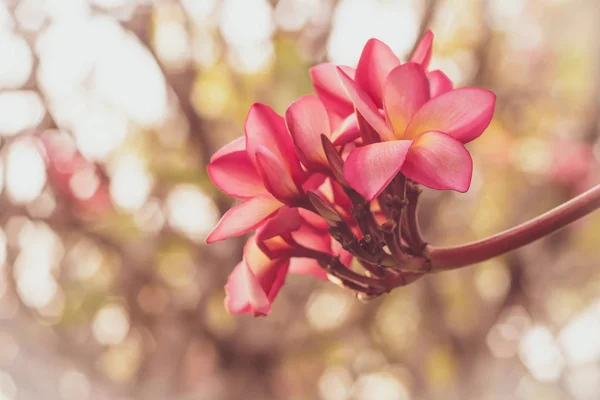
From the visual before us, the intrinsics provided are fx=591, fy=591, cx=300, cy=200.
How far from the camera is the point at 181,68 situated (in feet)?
5.13

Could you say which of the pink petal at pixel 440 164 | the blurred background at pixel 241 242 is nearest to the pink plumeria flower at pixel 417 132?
the pink petal at pixel 440 164

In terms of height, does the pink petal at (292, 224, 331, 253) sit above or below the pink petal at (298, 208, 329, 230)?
below

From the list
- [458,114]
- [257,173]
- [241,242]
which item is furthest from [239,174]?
[241,242]

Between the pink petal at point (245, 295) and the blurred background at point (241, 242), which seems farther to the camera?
the blurred background at point (241, 242)

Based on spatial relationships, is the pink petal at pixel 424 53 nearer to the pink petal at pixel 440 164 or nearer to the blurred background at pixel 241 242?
the pink petal at pixel 440 164

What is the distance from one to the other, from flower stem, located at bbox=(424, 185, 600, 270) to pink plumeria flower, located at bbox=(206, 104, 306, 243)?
3.2 inches

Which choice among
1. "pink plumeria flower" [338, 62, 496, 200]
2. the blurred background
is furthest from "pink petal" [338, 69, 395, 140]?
the blurred background

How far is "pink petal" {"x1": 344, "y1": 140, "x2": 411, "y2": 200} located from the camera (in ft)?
0.79

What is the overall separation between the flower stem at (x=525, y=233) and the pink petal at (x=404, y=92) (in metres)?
0.08

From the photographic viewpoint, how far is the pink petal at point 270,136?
0.29 meters

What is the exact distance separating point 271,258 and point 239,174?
1.8 inches

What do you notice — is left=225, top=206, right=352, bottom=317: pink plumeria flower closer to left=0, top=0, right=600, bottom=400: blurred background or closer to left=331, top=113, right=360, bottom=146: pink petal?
left=331, top=113, right=360, bottom=146: pink petal

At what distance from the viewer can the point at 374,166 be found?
9.7 inches

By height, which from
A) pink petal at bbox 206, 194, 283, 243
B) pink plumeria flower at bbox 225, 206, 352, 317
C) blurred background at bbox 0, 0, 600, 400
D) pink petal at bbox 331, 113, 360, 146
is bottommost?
blurred background at bbox 0, 0, 600, 400
